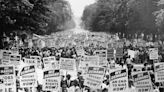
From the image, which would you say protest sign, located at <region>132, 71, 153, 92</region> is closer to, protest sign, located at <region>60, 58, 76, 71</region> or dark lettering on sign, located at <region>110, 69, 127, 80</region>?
dark lettering on sign, located at <region>110, 69, 127, 80</region>

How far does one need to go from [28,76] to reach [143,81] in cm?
372

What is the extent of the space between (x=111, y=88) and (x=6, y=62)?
7930 mm

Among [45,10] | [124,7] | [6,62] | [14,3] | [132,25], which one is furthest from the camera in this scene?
[124,7]

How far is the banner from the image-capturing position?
43.5 ft

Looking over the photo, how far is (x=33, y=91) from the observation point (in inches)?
575

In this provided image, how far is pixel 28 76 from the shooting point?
44.1 feet

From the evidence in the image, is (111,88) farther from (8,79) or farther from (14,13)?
(14,13)

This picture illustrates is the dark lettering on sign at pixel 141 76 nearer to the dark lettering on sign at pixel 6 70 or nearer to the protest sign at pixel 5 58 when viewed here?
the dark lettering on sign at pixel 6 70

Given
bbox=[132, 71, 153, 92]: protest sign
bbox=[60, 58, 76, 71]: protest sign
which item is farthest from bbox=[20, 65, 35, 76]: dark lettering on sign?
bbox=[60, 58, 76, 71]: protest sign

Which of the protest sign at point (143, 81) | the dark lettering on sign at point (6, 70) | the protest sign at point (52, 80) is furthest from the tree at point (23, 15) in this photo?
the protest sign at point (143, 81)

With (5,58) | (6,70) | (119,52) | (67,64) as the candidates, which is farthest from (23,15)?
(6,70)

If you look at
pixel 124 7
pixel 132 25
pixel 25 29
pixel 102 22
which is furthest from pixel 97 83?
pixel 102 22

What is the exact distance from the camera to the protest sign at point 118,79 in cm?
1203

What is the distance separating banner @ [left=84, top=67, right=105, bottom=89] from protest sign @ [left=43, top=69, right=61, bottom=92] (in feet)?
3.32
